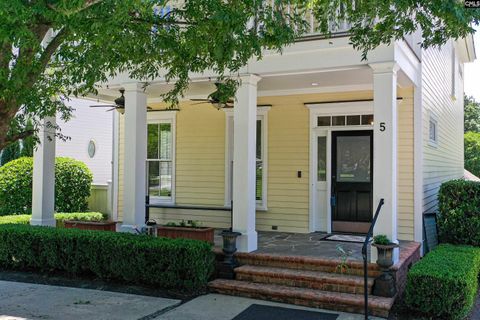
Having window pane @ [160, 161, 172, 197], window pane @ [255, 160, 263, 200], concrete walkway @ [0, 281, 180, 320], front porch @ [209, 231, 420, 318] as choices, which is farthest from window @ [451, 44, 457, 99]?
concrete walkway @ [0, 281, 180, 320]

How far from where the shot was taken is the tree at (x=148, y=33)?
4.11 m

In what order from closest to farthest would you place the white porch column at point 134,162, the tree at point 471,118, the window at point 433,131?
the white porch column at point 134,162 < the window at point 433,131 < the tree at point 471,118

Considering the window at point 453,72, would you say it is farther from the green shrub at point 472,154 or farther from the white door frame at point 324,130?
the green shrub at point 472,154

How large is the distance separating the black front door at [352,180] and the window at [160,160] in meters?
3.91

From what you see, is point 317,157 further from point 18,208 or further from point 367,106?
point 18,208

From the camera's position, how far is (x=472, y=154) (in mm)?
25266

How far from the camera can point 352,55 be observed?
22.4 feet

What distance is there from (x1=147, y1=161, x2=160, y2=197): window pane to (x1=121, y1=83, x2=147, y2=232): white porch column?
294 centimetres

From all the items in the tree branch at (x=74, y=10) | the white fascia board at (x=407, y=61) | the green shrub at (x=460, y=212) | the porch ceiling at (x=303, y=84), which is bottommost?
the green shrub at (x=460, y=212)

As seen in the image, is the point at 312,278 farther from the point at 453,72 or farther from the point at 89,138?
the point at 89,138

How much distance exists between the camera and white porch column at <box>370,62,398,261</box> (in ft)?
21.2

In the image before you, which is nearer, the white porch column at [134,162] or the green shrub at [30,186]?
the white porch column at [134,162]

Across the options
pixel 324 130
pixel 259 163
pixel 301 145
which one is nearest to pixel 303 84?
pixel 324 130

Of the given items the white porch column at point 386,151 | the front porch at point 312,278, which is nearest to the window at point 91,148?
the front porch at point 312,278
